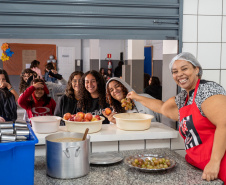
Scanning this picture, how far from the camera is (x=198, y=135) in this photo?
5.87 ft

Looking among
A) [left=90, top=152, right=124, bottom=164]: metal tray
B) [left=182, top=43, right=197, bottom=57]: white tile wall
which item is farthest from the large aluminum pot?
[left=182, top=43, right=197, bottom=57]: white tile wall

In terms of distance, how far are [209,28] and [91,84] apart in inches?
→ 62.9

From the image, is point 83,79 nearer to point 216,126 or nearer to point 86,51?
point 216,126

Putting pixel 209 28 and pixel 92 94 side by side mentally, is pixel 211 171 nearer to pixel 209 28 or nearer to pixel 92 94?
pixel 209 28

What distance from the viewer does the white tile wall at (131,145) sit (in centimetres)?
221

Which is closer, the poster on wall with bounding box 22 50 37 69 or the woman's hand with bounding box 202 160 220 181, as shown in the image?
the woman's hand with bounding box 202 160 220 181

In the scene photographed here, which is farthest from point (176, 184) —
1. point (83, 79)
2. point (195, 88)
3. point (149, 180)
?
point (83, 79)

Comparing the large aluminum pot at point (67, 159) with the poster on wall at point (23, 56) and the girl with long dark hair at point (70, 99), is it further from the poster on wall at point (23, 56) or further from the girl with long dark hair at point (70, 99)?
the poster on wall at point (23, 56)

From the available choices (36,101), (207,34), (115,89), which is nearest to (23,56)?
(36,101)

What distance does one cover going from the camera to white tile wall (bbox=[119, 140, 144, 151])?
221cm

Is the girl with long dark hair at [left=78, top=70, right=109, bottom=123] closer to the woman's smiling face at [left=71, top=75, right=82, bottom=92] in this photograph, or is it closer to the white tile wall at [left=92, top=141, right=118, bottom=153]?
the woman's smiling face at [left=71, top=75, right=82, bottom=92]

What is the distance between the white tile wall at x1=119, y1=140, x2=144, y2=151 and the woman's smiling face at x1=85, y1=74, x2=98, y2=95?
1444 mm

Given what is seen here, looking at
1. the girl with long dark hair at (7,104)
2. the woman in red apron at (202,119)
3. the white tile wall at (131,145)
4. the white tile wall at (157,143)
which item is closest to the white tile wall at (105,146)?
the white tile wall at (131,145)

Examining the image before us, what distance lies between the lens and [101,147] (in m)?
2.17
